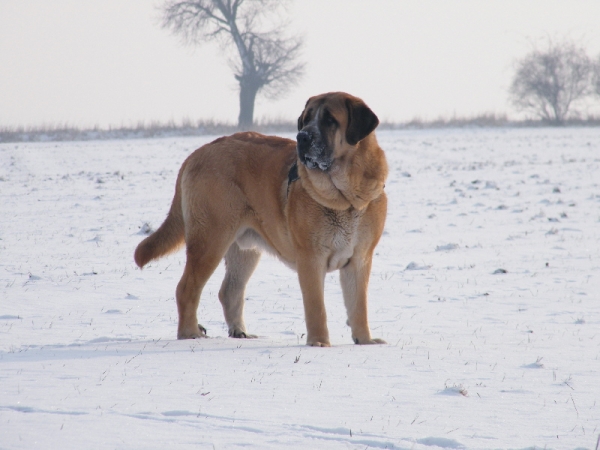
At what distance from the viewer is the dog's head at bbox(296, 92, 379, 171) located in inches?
207

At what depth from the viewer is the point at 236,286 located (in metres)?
6.30

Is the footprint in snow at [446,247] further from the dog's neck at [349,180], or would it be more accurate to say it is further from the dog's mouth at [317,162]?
the dog's mouth at [317,162]

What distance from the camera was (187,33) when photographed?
4562cm

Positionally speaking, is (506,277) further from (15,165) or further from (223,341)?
(15,165)

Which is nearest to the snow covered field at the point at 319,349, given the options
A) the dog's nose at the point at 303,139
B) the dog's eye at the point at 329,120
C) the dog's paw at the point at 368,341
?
the dog's paw at the point at 368,341

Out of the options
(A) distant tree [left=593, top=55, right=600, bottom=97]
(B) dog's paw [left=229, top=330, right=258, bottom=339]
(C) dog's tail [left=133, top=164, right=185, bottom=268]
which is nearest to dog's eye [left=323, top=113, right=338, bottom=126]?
(C) dog's tail [left=133, top=164, right=185, bottom=268]

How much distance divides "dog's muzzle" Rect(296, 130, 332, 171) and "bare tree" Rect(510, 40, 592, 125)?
4539 centimetres

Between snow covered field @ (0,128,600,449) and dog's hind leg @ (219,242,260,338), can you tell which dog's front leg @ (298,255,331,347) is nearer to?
snow covered field @ (0,128,600,449)

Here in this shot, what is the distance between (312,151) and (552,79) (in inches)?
1858

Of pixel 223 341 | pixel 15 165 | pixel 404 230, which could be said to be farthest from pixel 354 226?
pixel 15 165

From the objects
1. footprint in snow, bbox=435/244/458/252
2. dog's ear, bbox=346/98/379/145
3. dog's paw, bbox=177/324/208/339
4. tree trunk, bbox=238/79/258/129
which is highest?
tree trunk, bbox=238/79/258/129

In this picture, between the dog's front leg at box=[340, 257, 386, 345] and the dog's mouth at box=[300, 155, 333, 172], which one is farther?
the dog's front leg at box=[340, 257, 386, 345]

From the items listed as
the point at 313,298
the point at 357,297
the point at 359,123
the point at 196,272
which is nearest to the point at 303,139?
the point at 359,123

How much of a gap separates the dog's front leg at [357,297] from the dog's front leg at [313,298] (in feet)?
0.86
